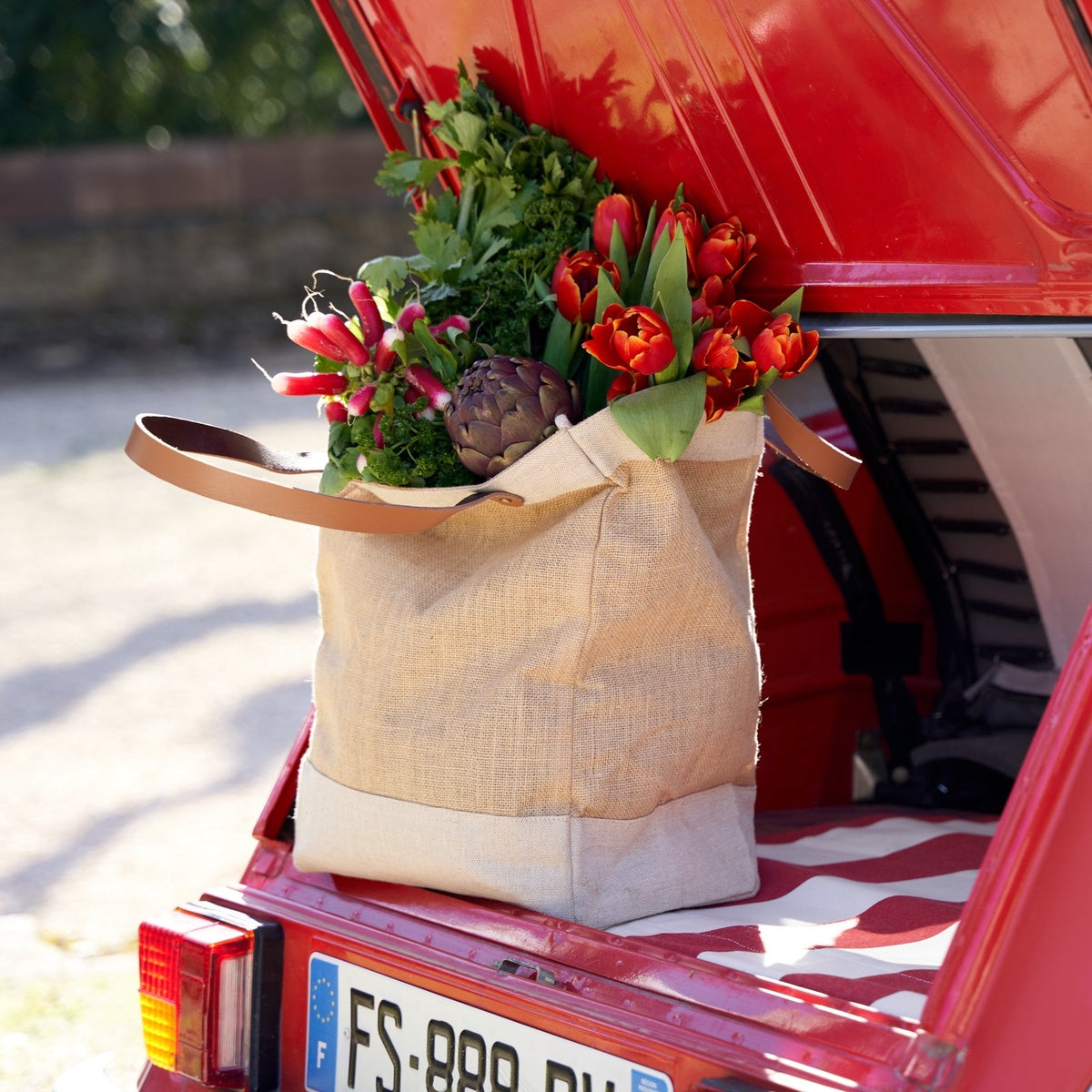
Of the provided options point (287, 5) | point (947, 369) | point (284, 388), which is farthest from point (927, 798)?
point (287, 5)

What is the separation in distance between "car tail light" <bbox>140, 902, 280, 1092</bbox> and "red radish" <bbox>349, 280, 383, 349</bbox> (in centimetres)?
75

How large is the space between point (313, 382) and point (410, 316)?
0.50 feet

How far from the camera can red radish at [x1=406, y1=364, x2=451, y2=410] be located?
170 cm

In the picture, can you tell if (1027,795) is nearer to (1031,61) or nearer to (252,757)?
(1031,61)

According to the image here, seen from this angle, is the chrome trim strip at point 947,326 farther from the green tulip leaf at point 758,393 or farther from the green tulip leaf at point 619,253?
the green tulip leaf at point 619,253

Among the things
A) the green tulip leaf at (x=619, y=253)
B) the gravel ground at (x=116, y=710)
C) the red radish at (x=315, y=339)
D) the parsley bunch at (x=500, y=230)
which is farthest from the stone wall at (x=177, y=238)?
the green tulip leaf at (x=619, y=253)

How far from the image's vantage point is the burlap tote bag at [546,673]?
5.29 ft

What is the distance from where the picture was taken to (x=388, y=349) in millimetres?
1746

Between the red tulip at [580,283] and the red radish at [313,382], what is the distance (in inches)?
11.8

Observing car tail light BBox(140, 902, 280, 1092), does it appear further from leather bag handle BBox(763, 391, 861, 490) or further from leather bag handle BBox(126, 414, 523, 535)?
leather bag handle BBox(763, 391, 861, 490)

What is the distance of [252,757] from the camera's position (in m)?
4.06

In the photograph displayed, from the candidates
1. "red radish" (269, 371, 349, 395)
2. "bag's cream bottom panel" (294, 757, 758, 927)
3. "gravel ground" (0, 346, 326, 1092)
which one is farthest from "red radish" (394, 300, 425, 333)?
"gravel ground" (0, 346, 326, 1092)

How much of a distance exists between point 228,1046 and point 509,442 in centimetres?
82

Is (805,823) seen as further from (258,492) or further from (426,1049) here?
(258,492)
